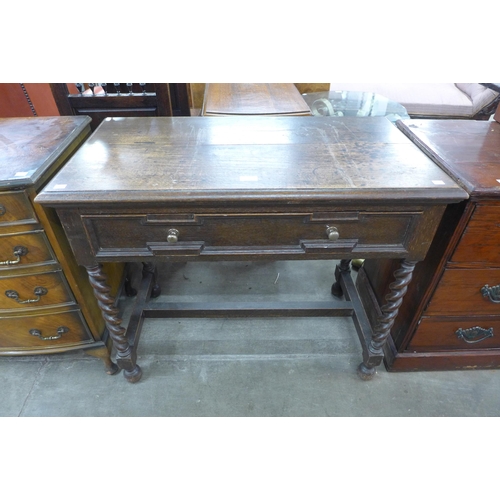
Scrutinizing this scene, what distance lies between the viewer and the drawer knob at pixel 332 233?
3.36 feet

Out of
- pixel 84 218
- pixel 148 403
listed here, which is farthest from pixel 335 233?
pixel 148 403

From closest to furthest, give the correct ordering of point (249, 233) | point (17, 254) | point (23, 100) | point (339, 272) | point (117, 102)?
1. point (249, 233)
2. point (17, 254)
3. point (117, 102)
4. point (339, 272)
5. point (23, 100)

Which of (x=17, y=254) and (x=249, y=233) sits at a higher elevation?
(x=249, y=233)

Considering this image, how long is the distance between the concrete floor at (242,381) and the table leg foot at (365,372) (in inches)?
1.2

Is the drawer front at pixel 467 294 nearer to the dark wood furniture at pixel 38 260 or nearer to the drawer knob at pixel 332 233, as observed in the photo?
the drawer knob at pixel 332 233

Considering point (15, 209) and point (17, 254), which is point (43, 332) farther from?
point (15, 209)

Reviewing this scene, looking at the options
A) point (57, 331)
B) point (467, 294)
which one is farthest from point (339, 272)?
point (57, 331)

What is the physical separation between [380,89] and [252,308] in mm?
3242

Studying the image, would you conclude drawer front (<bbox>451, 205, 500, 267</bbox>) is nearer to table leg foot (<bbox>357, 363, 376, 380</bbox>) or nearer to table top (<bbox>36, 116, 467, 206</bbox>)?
table top (<bbox>36, 116, 467, 206</bbox>)

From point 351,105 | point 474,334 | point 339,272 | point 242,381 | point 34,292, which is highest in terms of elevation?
point 351,105

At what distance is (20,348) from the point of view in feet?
5.02

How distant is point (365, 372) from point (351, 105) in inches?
84.8

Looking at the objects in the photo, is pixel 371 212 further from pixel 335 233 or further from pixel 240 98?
pixel 240 98

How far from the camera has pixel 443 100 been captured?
338cm
